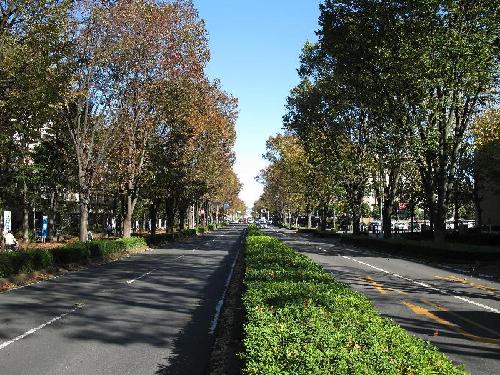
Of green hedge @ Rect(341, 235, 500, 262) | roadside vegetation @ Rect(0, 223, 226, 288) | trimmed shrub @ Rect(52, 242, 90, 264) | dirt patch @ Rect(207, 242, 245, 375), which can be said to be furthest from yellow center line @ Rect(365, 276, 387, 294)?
trimmed shrub @ Rect(52, 242, 90, 264)

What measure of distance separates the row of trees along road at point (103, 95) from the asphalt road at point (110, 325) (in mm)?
6898

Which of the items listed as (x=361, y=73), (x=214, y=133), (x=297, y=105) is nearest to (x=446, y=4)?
(x=361, y=73)

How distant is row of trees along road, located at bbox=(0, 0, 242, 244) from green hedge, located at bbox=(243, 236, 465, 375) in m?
13.5

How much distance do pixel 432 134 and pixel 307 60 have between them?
1608 cm

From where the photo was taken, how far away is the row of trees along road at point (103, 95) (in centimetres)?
1738

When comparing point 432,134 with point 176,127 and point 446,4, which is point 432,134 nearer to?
point 446,4

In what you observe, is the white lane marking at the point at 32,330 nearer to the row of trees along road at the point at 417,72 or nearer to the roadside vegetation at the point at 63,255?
the roadside vegetation at the point at 63,255

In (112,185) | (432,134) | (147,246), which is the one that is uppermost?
(432,134)

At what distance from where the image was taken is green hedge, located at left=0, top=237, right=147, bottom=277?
16.7m

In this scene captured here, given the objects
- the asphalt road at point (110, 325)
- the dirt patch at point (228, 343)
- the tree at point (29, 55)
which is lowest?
the asphalt road at point (110, 325)

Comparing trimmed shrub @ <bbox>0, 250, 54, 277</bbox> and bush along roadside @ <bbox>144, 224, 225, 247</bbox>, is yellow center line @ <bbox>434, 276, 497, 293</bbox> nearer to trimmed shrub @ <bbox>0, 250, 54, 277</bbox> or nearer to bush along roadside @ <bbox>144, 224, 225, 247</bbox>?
trimmed shrub @ <bbox>0, 250, 54, 277</bbox>

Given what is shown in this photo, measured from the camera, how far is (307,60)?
4075 centimetres

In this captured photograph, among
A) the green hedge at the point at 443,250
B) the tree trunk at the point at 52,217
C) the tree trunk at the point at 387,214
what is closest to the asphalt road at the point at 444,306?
the green hedge at the point at 443,250

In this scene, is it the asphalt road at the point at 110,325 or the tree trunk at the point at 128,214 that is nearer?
the asphalt road at the point at 110,325
